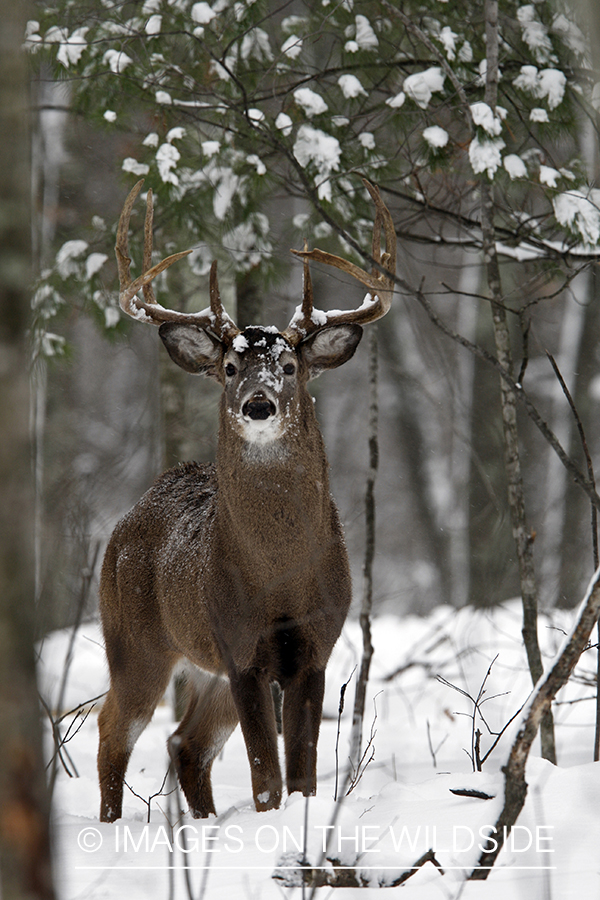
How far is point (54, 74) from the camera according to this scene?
19.5 ft

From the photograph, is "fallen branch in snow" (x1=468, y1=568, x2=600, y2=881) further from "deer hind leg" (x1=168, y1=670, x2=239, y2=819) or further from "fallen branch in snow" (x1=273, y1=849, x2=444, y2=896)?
"deer hind leg" (x1=168, y1=670, x2=239, y2=819)

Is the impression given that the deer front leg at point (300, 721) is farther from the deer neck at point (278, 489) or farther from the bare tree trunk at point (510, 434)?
the bare tree trunk at point (510, 434)

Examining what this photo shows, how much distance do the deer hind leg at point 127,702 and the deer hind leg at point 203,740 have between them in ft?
0.80

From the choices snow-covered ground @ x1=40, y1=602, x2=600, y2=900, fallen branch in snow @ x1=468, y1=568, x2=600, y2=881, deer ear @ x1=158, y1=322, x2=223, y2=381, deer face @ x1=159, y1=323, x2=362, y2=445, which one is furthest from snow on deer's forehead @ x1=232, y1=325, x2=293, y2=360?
fallen branch in snow @ x1=468, y1=568, x2=600, y2=881

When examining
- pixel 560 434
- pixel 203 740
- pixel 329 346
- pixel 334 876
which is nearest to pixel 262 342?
pixel 329 346

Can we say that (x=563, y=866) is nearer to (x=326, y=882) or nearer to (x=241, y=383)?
(x=326, y=882)

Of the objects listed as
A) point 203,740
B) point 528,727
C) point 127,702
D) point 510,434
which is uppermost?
point 510,434

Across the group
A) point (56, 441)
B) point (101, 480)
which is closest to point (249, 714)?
point (101, 480)

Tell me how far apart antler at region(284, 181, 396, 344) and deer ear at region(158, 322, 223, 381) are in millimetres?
449

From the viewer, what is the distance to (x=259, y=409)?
4.43 meters

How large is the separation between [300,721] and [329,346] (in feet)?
6.70

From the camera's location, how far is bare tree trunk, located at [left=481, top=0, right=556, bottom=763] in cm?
483

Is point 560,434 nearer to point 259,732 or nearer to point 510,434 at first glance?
point 510,434

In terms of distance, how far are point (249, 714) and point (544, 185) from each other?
3352mm
